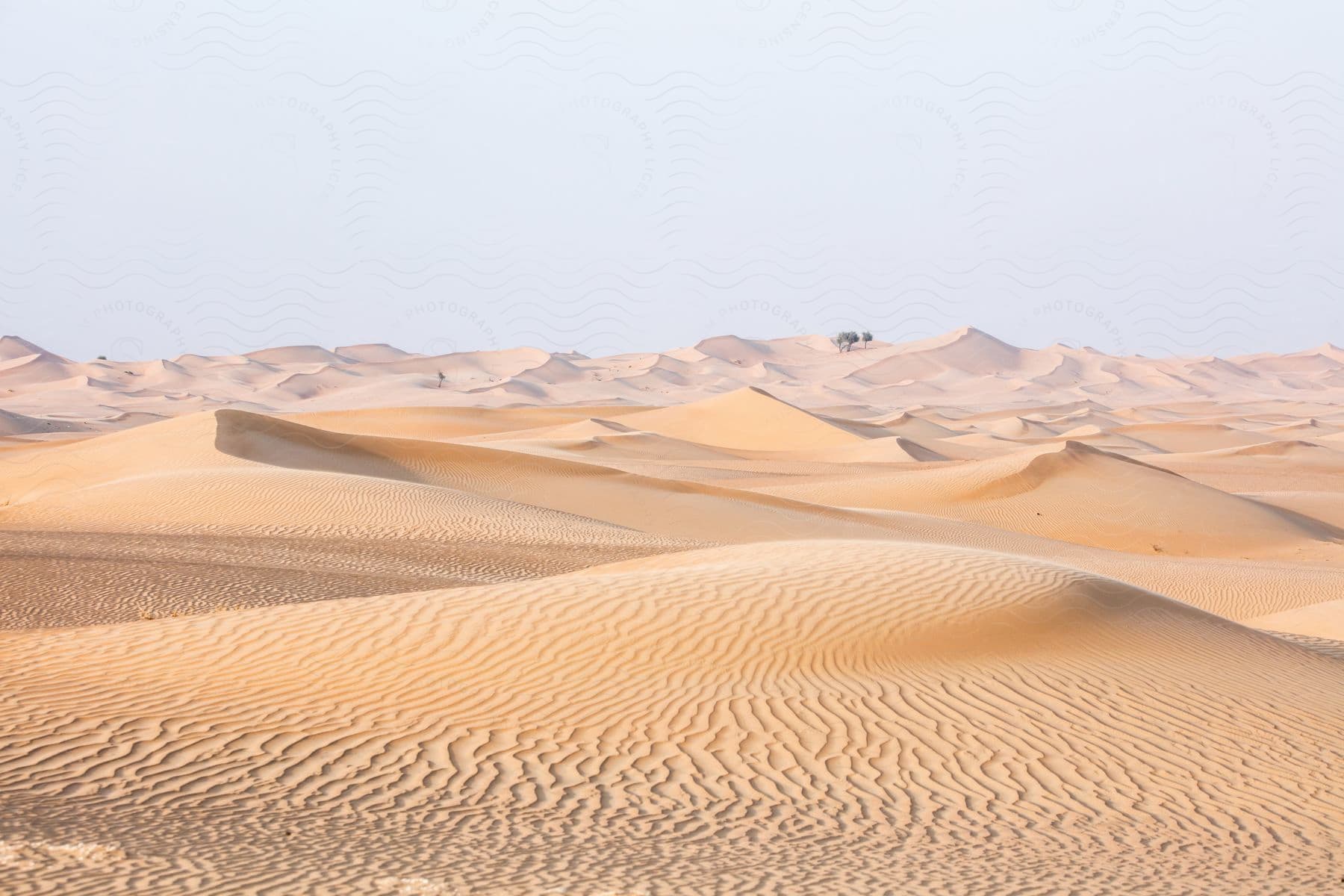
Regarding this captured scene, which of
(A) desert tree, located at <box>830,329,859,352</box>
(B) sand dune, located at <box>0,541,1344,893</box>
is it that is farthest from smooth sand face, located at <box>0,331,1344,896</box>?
(A) desert tree, located at <box>830,329,859,352</box>

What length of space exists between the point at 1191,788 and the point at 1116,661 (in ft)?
8.89

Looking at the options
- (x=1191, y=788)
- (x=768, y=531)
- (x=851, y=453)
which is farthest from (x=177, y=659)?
(x=851, y=453)

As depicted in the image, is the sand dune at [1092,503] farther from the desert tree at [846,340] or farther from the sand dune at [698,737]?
the desert tree at [846,340]

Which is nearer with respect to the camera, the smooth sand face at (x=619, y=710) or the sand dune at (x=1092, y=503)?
the smooth sand face at (x=619, y=710)

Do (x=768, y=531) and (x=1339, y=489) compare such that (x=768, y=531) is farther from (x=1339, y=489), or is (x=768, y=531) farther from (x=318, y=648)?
(x=1339, y=489)

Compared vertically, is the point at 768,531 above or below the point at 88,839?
below

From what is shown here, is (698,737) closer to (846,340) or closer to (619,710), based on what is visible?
(619,710)

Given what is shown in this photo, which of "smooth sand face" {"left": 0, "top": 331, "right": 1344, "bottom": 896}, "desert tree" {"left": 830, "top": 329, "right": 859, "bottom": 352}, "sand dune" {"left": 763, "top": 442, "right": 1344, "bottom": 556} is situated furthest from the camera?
"desert tree" {"left": 830, "top": 329, "right": 859, "bottom": 352}

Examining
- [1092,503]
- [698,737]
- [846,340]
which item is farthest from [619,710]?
[846,340]

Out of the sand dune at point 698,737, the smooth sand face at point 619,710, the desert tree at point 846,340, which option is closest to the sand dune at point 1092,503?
the smooth sand face at point 619,710

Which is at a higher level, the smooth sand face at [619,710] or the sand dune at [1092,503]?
the smooth sand face at [619,710]

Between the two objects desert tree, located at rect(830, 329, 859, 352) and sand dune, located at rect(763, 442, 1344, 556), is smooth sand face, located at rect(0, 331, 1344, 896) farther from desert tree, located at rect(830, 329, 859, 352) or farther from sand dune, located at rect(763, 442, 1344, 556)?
desert tree, located at rect(830, 329, 859, 352)

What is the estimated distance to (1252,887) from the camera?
235 inches

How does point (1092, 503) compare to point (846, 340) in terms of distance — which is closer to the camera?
point (1092, 503)
